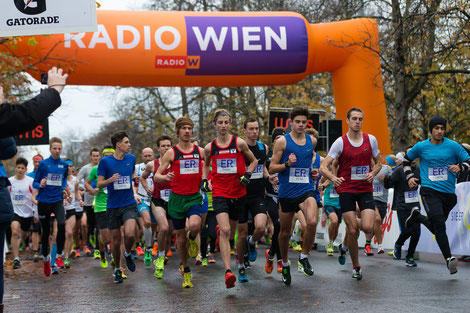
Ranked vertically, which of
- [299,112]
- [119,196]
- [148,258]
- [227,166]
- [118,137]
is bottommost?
[148,258]

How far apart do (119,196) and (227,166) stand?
190 cm

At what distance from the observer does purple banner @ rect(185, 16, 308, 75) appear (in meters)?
15.4

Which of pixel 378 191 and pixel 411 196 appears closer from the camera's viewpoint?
pixel 411 196

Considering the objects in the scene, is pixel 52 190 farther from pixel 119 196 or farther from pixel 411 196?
pixel 411 196

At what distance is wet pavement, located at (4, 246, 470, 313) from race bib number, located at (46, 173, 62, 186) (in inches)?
57.0

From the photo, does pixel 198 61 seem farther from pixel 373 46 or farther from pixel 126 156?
pixel 126 156

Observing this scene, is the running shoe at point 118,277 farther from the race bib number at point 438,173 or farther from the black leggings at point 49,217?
the race bib number at point 438,173

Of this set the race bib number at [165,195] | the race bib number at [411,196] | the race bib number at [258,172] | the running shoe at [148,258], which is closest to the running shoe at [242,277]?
the race bib number at [258,172]

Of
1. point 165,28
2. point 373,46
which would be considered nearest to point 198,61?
→ point 165,28

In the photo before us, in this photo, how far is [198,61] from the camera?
15.4m

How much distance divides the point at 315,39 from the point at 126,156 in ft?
22.2

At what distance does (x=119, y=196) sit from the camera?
10219 millimetres

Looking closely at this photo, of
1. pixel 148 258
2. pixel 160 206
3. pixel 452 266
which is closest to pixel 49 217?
pixel 148 258

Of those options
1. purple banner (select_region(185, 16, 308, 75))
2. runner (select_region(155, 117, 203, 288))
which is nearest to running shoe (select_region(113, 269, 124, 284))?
runner (select_region(155, 117, 203, 288))
